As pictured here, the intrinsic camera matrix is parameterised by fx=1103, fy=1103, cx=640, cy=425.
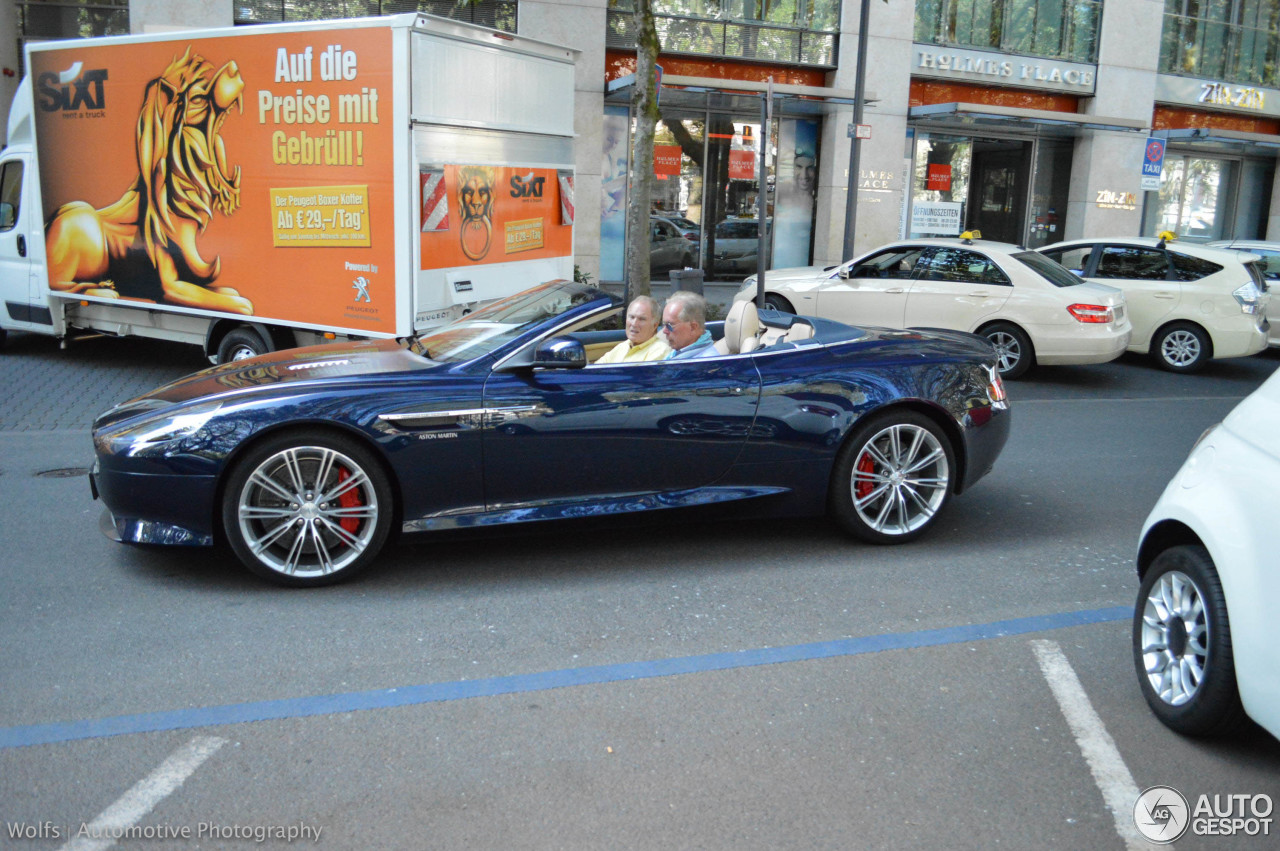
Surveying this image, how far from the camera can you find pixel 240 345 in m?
9.57

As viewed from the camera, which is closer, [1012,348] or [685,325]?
[685,325]

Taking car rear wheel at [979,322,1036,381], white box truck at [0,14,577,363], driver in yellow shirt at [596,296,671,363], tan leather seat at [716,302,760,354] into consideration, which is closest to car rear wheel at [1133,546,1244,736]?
tan leather seat at [716,302,760,354]

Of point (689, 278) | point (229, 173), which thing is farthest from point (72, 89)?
point (689, 278)

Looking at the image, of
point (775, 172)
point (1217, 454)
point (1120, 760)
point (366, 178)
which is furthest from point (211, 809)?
point (775, 172)

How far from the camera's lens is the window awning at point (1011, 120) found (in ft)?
64.7

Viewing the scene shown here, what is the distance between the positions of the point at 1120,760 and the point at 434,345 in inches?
139

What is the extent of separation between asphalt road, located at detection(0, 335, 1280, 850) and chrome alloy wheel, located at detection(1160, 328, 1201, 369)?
7639 millimetres

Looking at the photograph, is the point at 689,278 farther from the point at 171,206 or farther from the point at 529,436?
the point at 529,436

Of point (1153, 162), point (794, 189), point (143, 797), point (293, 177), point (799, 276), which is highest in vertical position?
point (1153, 162)

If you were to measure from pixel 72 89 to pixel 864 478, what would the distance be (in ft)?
27.6

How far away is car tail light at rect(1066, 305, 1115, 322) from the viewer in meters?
11.0

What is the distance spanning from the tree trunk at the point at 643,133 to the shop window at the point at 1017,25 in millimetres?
9765

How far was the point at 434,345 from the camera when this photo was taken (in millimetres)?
5449

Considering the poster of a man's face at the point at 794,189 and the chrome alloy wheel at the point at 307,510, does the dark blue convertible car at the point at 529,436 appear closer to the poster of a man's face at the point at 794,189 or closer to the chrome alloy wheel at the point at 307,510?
the chrome alloy wheel at the point at 307,510
